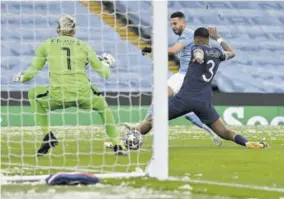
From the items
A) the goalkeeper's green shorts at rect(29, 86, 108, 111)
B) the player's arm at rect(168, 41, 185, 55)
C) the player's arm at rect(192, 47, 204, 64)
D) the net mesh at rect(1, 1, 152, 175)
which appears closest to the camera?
the net mesh at rect(1, 1, 152, 175)

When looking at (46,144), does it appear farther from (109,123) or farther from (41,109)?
(109,123)

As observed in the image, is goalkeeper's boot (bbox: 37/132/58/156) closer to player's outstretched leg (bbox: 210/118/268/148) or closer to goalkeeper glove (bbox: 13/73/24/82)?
goalkeeper glove (bbox: 13/73/24/82)

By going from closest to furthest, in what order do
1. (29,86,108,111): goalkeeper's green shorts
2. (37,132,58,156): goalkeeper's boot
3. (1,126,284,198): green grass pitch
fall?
(1,126,284,198): green grass pitch → (37,132,58,156): goalkeeper's boot → (29,86,108,111): goalkeeper's green shorts

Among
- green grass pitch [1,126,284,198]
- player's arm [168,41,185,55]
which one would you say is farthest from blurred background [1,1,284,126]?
player's arm [168,41,185,55]

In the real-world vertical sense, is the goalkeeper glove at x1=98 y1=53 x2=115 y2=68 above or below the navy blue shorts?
above

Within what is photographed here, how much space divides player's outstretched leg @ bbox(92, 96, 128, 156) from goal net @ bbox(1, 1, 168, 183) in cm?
13

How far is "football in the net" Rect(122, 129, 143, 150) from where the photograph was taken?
10.4 meters

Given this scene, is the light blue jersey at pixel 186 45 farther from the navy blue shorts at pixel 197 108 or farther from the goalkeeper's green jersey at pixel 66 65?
the goalkeeper's green jersey at pixel 66 65

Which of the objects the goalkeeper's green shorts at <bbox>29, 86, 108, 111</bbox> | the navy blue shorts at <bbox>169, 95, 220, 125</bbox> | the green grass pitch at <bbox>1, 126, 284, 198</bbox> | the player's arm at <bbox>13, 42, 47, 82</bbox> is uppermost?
the player's arm at <bbox>13, 42, 47, 82</bbox>

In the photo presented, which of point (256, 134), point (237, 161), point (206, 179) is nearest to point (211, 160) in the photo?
point (237, 161)

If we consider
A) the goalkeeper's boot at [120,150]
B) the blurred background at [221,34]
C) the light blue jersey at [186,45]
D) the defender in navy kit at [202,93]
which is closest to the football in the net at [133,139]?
the goalkeeper's boot at [120,150]

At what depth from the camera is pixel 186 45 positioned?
12117mm

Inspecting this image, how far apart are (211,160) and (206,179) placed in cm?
221

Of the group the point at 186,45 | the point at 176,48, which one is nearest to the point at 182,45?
the point at 176,48
